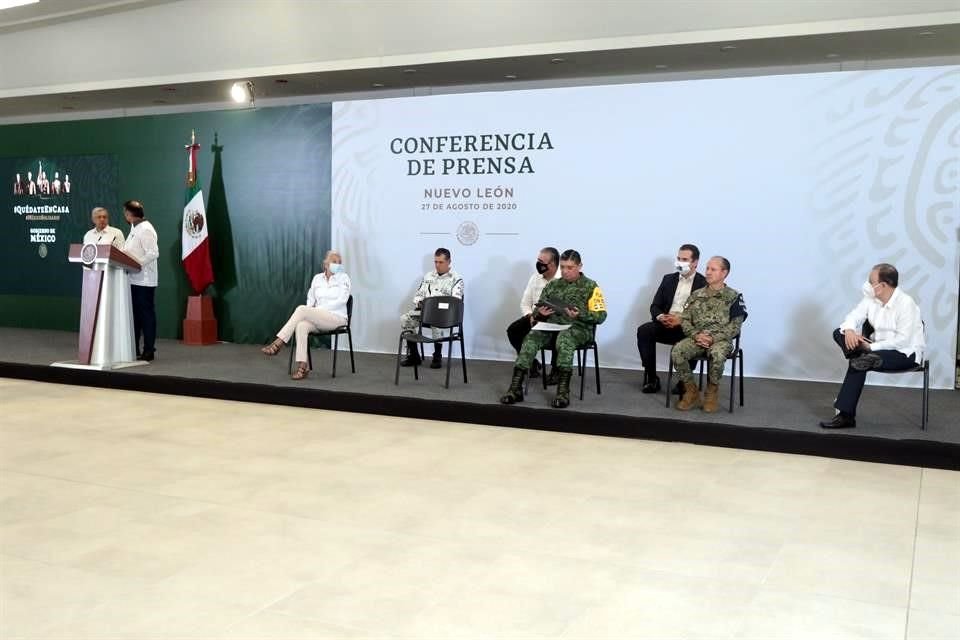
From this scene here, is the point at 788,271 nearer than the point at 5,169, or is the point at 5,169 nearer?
the point at 788,271

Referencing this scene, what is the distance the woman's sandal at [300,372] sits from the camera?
7512 millimetres

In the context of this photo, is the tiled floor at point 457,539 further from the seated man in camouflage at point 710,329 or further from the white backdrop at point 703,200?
the white backdrop at point 703,200

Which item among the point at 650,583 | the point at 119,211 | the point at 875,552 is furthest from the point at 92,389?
the point at 875,552

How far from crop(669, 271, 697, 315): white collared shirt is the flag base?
5436 mm

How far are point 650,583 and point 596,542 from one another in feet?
1.58

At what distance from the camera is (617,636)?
292 cm

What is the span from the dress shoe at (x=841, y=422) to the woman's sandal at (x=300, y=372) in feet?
13.4

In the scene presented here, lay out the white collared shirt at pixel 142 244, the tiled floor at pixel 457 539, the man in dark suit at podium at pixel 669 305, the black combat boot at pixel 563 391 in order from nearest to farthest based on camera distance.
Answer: the tiled floor at pixel 457 539 → the black combat boot at pixel 563 391 → the man in dark suit at podium at pixel 669 305 → the white collared shirt at pixel 142 244

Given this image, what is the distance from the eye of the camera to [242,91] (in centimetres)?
986

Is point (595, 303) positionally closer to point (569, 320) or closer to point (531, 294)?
point (569, 320)

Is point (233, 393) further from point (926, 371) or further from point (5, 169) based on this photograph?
point (5, 169)

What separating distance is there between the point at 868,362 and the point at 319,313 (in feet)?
13.9

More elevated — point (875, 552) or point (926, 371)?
point (926, 371)

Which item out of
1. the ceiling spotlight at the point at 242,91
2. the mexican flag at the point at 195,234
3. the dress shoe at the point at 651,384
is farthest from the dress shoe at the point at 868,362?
the ceiling spotlight at the point at 242,91
